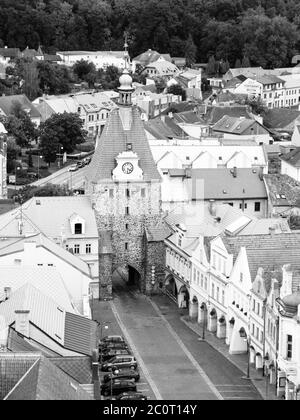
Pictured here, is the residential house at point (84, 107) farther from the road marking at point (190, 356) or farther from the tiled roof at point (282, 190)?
the road marking at point (190, 356)

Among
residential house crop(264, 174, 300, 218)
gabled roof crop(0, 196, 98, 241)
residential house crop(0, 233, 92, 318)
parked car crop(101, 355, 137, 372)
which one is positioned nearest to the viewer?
parked car crop(101, 355, 137, 372)

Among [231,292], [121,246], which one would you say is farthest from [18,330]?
[121,246]

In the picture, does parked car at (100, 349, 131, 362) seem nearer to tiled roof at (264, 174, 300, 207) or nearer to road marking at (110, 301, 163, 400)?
road marking at (110, 301, 163, 400)

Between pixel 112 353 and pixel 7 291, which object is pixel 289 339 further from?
pixel 7 291

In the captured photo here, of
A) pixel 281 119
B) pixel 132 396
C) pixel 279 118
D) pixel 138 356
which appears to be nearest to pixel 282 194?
pixel 138 356

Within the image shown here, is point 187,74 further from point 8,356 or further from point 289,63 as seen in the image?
point 8,356

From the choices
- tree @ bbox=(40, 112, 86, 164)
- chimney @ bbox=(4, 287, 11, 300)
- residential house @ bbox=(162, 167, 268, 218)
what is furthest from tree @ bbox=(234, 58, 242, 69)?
chimney @ bbox=(4, 287, 11, 300)
